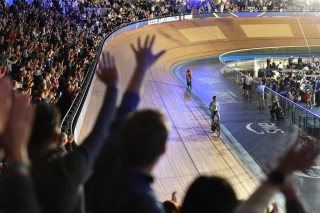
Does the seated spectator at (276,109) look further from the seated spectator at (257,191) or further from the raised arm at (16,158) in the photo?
the raised arm at (16,158)

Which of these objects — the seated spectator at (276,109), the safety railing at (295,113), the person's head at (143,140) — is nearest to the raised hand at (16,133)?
the person's head at (143,140)

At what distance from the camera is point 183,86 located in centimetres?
1798

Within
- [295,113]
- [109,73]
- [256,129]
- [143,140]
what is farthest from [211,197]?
[256,129]

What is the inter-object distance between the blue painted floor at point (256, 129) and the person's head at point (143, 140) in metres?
6.34

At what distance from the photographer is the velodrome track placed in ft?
30.1

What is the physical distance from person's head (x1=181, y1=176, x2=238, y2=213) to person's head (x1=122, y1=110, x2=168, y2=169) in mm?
231

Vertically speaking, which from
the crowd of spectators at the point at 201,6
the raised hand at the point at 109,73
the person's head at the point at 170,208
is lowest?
the person's head at the point at 170,208

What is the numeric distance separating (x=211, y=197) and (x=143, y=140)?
37 centimetres

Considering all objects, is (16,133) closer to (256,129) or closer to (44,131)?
(44,131)

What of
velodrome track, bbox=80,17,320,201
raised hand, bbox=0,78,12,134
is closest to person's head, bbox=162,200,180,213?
raised hand, bbox=0,78,12,134

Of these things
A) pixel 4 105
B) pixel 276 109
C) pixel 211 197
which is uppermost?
pixel 4 105

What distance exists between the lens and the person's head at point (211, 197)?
1608 millimetres

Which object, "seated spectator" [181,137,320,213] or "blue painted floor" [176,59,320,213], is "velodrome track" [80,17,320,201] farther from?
"seated spectator" [181,137,320,213]

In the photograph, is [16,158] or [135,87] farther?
[135,87]
